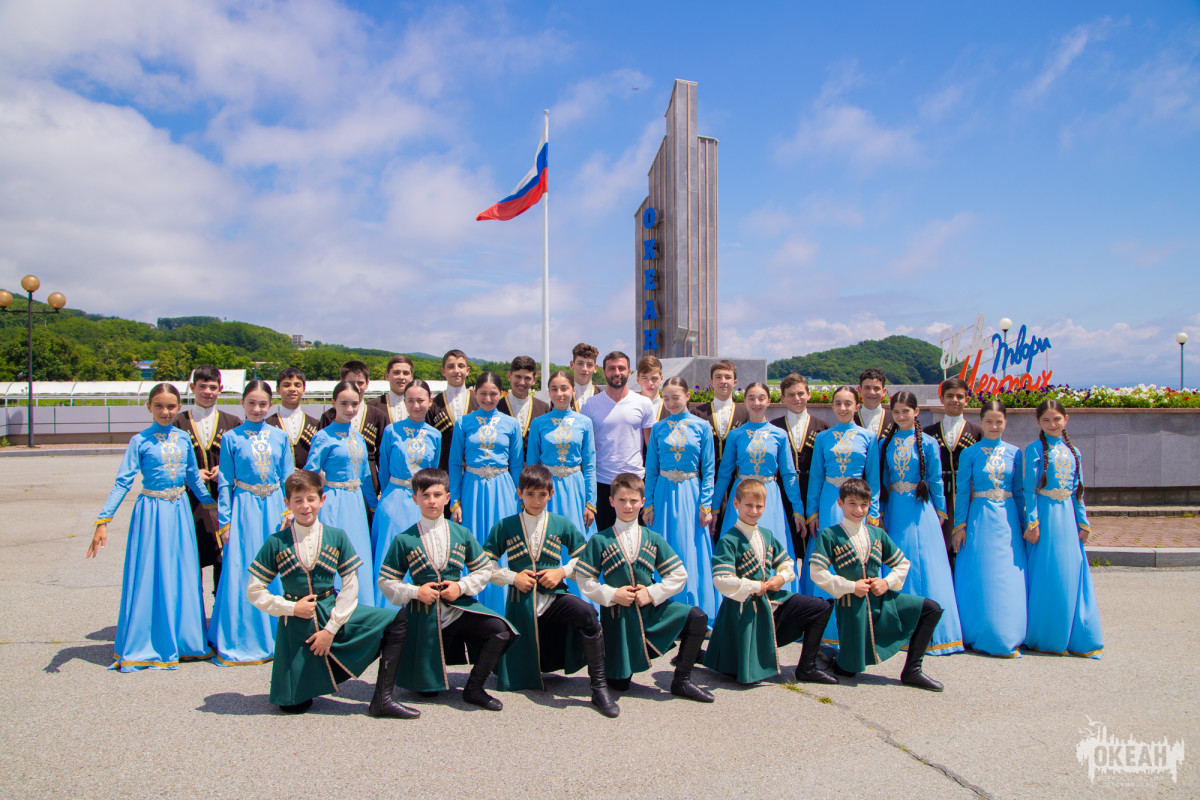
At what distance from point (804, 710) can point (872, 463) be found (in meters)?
1.96

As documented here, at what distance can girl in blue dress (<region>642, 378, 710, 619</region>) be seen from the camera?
16.3 feet

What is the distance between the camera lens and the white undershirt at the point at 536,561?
4.02 meters

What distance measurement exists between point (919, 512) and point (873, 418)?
1088mm

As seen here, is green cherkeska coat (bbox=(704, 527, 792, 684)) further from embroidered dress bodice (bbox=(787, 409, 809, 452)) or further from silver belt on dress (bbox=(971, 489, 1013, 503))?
silver belt on dress (bbox=(971, 489, 1013, 503))

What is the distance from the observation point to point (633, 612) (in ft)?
13.1

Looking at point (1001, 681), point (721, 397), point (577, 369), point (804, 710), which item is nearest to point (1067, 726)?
point (1001, 681)

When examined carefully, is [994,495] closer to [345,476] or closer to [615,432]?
[615,432]

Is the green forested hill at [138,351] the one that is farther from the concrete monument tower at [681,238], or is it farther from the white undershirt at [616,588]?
the white undershirt at [616,588]

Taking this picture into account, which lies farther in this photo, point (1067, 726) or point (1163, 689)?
point (1163, 689)

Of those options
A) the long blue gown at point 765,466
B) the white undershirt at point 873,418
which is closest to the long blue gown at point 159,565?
the long blue gown at point 765,466

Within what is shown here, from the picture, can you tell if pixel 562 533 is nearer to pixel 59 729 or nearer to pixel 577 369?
pixel 577 369

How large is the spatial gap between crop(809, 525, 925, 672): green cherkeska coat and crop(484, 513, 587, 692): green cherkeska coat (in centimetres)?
150

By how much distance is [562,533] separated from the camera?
421 centimetres

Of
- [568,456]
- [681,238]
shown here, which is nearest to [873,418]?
[568,456]
